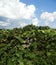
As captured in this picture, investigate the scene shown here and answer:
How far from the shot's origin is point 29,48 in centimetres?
826

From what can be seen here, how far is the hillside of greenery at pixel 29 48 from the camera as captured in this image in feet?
25.8

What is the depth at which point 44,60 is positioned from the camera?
790cm

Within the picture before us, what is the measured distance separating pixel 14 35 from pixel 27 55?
1.31 meters

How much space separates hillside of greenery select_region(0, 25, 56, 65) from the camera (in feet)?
25.8

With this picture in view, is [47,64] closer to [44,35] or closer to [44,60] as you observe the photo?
[44,60]

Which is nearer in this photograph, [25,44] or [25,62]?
[25,62]

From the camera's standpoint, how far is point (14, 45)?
326 inches

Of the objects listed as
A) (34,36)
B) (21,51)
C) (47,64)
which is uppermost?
(34,36)

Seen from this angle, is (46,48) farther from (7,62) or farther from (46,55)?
(7,62)

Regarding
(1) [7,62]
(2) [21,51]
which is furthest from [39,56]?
(1) [7,62]

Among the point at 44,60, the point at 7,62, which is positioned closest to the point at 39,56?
the point at 44,60

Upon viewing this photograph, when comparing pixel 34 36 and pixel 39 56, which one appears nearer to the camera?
pixel 39 56

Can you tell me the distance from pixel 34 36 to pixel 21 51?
43.9 inches

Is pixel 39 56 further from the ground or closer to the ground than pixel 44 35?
closer to the ground
